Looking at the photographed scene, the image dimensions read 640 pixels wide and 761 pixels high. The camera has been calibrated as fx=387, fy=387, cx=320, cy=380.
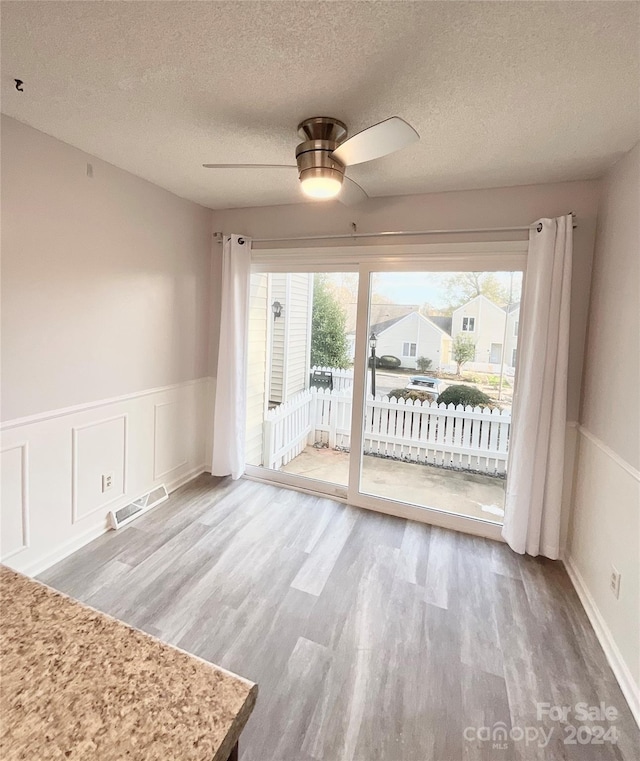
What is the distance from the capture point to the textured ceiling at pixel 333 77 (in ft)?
4.25

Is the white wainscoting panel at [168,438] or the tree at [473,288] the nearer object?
the tree at [473,288]

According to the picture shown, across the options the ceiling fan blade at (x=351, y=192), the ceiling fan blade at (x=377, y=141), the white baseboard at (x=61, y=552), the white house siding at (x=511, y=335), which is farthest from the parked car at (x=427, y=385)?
the white baseboard at (x=61, y=552)

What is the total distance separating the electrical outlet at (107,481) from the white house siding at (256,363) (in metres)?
1.28

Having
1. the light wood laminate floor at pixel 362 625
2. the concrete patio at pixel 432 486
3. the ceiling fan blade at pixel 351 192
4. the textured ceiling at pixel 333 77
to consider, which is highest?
the textured ceiling at pixel 333 77

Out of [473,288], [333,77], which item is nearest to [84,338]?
[333,77]

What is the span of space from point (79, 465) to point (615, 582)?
3161 millimetres

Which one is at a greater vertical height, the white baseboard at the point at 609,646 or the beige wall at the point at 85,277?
the beige wall at the point at 85,277

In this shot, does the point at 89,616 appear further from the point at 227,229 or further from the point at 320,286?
the point at 227,229

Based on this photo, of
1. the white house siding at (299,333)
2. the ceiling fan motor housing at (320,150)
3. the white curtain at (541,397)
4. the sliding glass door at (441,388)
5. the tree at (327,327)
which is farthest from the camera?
the white house siding at (299,333)

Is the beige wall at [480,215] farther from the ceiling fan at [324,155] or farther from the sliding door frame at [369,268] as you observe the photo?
the ceiling fan at [324,155]

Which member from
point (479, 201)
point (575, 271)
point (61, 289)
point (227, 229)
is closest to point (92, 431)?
point (61, 289)

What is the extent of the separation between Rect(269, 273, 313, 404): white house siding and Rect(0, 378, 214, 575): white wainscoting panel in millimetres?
852

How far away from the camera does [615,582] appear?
1.94 metres

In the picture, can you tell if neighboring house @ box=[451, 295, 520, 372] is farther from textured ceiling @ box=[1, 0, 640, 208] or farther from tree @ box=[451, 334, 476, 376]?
textured ceiling @ box=[1, 0, 640, 208]
